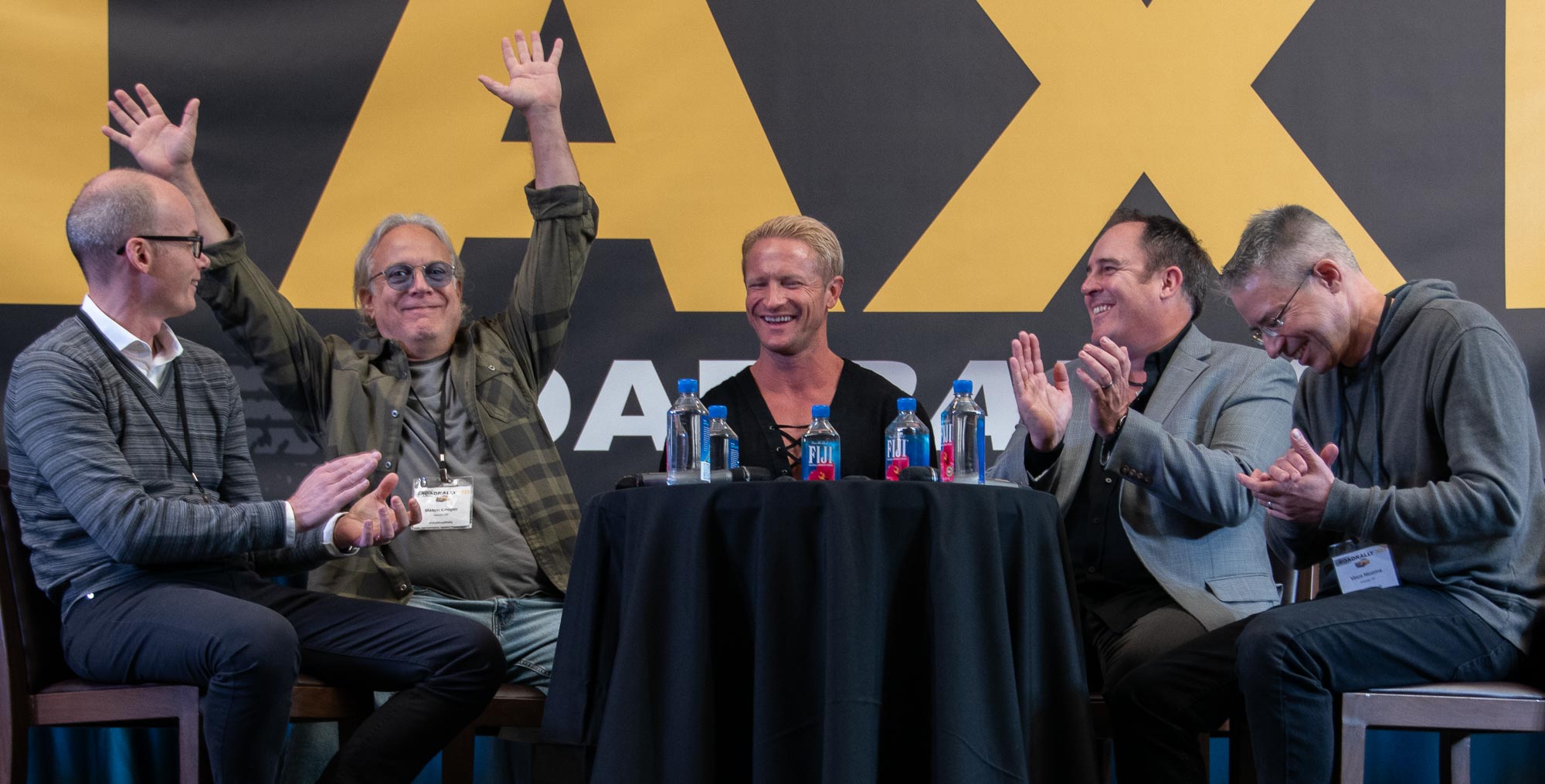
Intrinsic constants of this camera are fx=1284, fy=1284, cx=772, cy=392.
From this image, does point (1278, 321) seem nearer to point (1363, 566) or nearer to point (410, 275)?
point (1363, 566)

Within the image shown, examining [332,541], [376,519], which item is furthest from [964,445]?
[332,541]

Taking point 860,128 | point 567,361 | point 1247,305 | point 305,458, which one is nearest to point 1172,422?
point 1247,305

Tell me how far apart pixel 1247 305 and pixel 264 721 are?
2.14 meters

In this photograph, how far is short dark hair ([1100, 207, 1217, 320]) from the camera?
3.18 metres

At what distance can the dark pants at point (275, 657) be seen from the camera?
7.89 feet

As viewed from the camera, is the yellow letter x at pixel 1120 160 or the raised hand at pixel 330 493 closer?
the raised hand at pixel 330 493

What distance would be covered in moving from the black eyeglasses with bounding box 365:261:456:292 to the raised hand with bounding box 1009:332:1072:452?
147cm

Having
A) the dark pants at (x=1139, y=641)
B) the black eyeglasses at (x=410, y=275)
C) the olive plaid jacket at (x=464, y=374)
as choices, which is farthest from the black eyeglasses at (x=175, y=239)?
the dark pants at (x=1139, y=641)

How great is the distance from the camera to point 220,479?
114 inches

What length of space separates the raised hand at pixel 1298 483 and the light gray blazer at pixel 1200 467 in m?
0.20

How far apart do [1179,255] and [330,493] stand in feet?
6.79

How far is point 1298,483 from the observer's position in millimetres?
2428

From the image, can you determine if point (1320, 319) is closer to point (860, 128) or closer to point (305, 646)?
point (860, 128)

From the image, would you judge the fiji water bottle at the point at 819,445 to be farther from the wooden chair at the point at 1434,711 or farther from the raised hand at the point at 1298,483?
the wooden chair at the point at 1434,711
